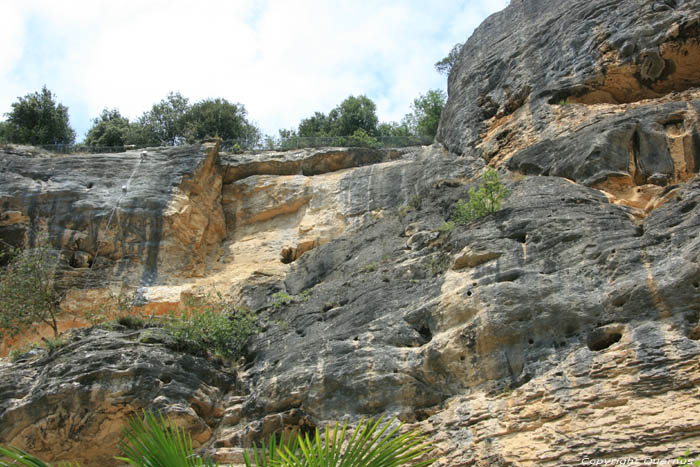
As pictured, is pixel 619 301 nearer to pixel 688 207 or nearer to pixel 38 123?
pixel 688 207

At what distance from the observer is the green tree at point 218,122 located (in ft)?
93.8

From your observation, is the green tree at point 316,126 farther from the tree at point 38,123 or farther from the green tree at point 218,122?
the tree at point 38,123

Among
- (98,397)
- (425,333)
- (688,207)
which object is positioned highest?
(688,207)

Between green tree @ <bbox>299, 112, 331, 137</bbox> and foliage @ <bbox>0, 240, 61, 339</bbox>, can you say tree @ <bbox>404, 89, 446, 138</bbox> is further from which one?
foliage @ <bbox>0, 240, 61, 339</bbox>

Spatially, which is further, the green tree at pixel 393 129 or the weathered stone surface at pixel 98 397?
the green tree at pixel 393 129

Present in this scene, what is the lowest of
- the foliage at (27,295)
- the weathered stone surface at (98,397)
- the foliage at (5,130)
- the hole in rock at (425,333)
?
the weathered stone surface at (98,397)

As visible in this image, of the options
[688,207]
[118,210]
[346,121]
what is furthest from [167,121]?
[688,207]

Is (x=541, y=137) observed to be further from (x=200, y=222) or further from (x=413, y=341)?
(x=200, y=222)

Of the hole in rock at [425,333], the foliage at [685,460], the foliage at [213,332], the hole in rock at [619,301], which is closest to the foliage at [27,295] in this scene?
the foliage at [213,332]

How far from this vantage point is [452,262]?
12617mm

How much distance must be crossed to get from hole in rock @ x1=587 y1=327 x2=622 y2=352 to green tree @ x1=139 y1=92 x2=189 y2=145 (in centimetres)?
2148

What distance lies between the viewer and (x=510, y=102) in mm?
18031

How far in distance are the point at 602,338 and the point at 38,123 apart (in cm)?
2512

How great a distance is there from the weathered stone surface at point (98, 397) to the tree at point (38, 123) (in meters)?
17.6
